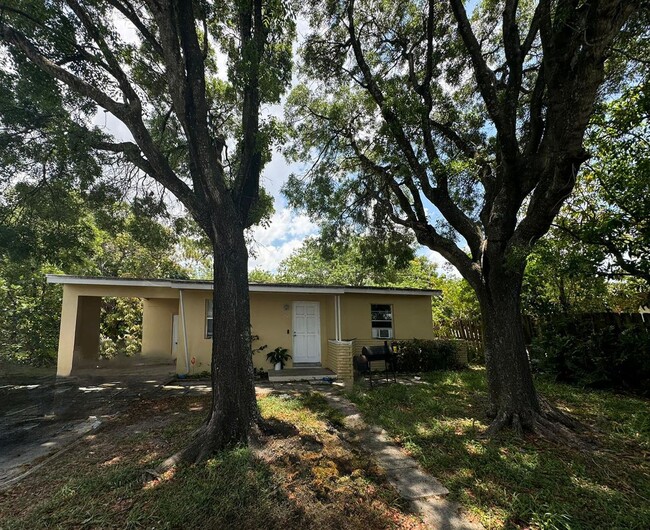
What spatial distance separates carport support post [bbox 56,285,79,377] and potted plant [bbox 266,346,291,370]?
20.1 ft

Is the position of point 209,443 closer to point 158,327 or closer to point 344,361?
point 344,361

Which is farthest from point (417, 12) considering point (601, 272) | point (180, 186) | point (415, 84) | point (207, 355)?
point (207, 355)

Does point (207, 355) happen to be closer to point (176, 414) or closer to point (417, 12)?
point (176, 414)

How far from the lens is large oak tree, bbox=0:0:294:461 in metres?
4.18

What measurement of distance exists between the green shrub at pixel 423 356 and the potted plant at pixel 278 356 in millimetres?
3756

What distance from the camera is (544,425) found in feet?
14.7

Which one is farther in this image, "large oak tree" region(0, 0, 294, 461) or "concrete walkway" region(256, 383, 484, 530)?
"large oak tree" region(0, 0, 294, 461)

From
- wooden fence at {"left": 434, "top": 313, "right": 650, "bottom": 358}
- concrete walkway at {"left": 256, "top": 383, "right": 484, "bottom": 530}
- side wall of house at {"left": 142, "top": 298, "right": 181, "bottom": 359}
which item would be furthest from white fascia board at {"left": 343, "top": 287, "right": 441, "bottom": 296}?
side wall of house at {"left": 142, "top": 298, "right": 181, "bottom": 359}

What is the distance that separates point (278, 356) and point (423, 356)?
16.0ft

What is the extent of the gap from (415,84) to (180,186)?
16.8ft

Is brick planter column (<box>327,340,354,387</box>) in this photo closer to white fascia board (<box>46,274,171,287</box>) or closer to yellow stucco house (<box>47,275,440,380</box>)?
yellow stucco house (<box>47,275,440,380</box>)

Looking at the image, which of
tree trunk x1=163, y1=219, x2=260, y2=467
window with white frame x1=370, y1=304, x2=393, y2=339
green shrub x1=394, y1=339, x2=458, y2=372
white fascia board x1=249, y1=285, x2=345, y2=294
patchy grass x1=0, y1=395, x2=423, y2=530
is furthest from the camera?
window with white frame x1=370, y1=304, x2=393, y2=339

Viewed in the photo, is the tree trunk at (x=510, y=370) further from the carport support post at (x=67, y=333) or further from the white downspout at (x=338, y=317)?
the carport support post at (x=67, y=333)

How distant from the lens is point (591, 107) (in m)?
3.56
